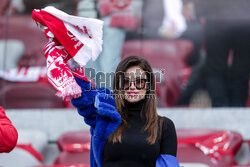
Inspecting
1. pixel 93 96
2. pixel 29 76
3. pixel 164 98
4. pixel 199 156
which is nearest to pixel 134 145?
pixel 93 96

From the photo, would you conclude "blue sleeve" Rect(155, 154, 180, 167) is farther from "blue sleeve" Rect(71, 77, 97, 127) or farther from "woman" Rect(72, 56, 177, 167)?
"blue sleeve" Rect(71, 77, 97, 127)

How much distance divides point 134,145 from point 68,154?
1.53 meters

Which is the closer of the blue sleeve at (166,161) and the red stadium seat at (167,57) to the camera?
the blue sleeve at (166,161)

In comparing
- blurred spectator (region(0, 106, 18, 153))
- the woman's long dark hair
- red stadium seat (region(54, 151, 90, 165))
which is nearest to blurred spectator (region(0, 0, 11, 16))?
red stadium seat (region(54, 151, 90, 165))

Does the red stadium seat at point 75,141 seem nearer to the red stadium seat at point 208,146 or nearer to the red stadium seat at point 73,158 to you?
the red stadium seat at point 73,158

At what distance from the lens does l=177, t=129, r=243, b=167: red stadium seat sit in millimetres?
3502

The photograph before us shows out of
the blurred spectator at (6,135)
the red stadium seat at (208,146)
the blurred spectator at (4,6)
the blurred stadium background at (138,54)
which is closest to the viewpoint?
the blurred spectator at (6,135)

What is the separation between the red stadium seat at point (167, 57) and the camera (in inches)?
161

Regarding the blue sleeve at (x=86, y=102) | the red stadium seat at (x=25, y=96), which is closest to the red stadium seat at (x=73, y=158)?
the red stadium seat at (x=25, y=96)

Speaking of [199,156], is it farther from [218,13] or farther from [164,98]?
[218,13]

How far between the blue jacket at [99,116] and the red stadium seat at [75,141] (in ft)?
4.65

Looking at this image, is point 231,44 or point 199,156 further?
point 231,44

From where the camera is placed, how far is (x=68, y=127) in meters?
4.14

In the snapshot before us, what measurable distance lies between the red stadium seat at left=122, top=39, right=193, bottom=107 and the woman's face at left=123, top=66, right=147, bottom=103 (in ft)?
5.77
